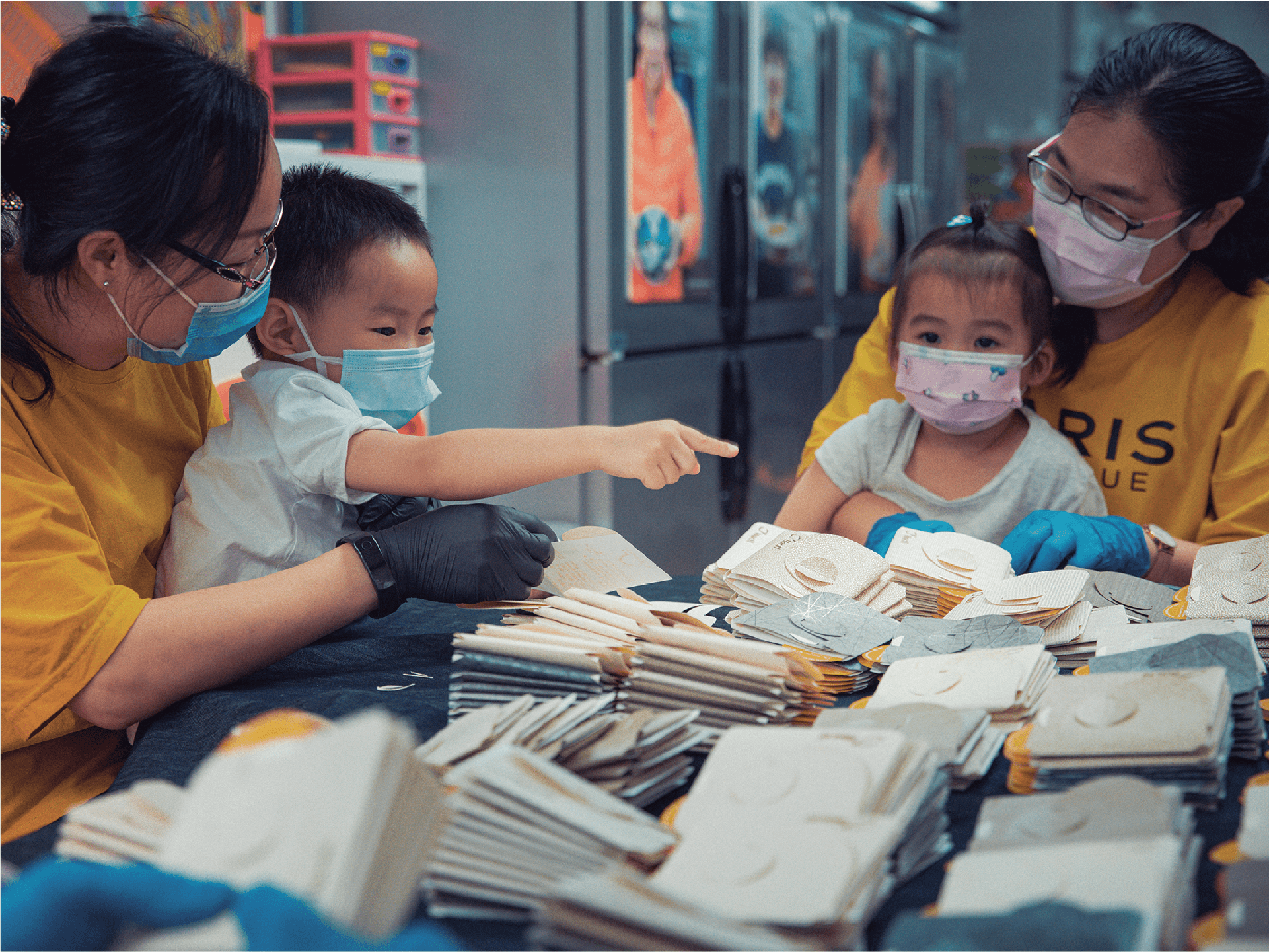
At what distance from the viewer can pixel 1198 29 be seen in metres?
1.69

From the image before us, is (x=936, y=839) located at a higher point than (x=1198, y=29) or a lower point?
lower

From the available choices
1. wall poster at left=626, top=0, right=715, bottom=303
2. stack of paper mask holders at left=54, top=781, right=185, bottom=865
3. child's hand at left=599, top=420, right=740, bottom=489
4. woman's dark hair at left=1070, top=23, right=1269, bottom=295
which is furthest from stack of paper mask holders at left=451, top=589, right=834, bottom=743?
wall poster at left=626, top=0, right=715, bottom=303

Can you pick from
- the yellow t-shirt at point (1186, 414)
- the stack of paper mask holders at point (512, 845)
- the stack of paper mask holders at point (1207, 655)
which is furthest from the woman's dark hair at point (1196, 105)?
the stack of paper mask holders at point (512, 845)

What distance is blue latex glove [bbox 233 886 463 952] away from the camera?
1.77ft

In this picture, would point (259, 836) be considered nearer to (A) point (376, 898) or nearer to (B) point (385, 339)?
(A) point (376, 898)

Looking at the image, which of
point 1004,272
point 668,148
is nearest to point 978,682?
point 1004,272

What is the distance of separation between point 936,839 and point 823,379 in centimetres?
364

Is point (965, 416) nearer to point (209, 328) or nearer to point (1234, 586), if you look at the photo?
point (1234, 586)

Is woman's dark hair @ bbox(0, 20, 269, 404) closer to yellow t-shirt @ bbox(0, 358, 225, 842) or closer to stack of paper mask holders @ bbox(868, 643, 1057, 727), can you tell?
yellow t-shirt @ bbox(0, 358, 225, 842)

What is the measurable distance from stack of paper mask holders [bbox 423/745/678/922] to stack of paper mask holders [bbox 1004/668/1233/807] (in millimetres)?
343

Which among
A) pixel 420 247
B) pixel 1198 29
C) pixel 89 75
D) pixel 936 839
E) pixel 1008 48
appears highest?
pixel 1008 48

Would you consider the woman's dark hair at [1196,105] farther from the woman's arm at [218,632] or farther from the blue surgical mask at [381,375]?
the woman's arm at [218,632]

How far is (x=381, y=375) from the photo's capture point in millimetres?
1577

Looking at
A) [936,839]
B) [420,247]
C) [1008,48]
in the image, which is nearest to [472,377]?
[420,247]
